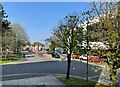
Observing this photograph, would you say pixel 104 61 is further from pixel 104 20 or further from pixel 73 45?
pixel 73 45

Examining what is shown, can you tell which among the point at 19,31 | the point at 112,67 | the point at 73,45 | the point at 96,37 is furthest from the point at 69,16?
the point at 19,31

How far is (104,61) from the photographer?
21.9 feet

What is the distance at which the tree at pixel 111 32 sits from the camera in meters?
6.20

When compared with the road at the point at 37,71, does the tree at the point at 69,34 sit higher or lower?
higher

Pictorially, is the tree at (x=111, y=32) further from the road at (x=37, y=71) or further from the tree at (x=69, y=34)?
the road at (x=37, y=71)

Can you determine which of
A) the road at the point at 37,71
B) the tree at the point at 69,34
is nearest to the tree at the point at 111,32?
the tree at the point at 69,34

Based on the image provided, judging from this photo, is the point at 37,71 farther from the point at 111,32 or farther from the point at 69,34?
the point at 111,32

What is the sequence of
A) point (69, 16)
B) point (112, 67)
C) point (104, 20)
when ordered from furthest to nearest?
point (69, 16) → point (104, 20) → point (112, 67)

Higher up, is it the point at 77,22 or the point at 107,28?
the point at 77,22

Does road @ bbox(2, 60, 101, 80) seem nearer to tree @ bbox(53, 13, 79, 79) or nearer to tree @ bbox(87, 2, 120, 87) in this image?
tree @ bbox(53, 13, 79, 79)

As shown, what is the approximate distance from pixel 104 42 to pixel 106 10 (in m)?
1.11

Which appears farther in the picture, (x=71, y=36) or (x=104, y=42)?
(x=71, y=36)

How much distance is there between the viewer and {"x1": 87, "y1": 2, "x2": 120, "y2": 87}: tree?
6.20 m

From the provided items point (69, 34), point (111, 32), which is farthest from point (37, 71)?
point (111, 32)
